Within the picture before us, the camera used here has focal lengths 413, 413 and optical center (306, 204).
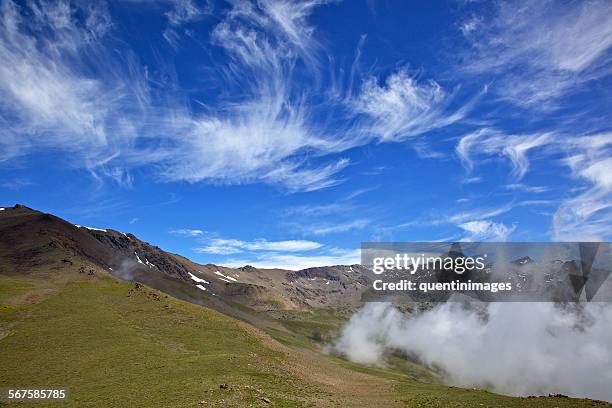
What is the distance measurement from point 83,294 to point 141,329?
4116cm

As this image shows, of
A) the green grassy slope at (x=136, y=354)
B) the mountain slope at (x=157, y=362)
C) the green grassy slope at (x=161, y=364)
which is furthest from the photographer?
the green grassy slope at (x=136, y=354)

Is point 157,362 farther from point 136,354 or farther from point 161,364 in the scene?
point 136,354

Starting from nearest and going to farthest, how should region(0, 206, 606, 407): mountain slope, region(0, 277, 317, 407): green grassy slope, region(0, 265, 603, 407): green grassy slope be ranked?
region(0, 265, 603, 407): green grassy slope
region(0, 206, 606, 407): mountain slope
region(0, 277, 317, 407): green grassy slope

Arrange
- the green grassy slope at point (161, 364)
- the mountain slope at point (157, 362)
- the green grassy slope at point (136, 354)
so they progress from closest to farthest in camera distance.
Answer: the green grassy slope at point (161, 364) → the mountain slope at point (157, 362) → the green grassy slope at point (136, 354)

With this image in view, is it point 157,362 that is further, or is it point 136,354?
point 136,354

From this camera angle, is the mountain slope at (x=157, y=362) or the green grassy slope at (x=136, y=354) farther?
the green grassy slope at (x=136, y=354)

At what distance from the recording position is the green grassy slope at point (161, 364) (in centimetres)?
5231

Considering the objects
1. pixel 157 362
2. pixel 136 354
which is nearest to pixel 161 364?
pixel 157 362

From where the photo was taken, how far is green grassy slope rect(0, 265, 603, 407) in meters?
52.3

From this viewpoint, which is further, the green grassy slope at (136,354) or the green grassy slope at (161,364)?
the green grassy slope at (136,354)

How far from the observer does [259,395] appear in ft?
170

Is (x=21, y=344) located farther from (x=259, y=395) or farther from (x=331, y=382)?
(x=331, y=382)

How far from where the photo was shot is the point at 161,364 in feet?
218

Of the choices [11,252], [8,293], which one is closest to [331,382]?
[8,293]
